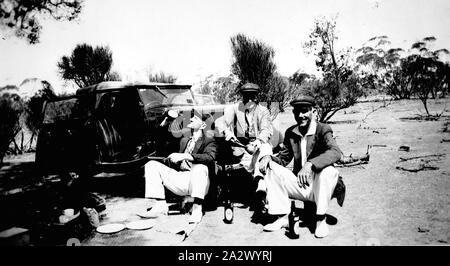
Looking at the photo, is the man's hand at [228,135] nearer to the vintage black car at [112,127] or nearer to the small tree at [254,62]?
the vintage black car at [112,127]

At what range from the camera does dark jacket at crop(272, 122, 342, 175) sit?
303 centimetres

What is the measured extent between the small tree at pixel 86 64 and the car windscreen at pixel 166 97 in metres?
8.90

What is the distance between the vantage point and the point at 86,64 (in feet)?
46.0

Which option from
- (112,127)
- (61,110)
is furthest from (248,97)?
(61,110)

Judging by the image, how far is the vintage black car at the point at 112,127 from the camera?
17.7 feet

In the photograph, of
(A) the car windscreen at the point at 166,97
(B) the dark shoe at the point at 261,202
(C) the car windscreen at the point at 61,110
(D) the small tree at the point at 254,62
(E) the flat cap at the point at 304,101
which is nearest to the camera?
(E) the flat cap at the point at 304,101

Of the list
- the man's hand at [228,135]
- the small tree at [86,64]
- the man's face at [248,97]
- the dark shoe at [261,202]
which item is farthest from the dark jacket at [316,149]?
the small tree at [86,64]

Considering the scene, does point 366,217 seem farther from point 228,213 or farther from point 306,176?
point 228,213

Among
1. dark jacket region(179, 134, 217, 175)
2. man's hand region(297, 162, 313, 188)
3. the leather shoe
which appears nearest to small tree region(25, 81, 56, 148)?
dark jacket region(179, 134, 217, 175)

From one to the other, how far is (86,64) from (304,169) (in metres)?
13.8

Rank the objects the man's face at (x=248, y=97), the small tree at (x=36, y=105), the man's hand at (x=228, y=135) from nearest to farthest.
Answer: the man's hand at (x=228, y=135)
the man's face at (x=248, y=97)
the small tree at (x=36, y=105)

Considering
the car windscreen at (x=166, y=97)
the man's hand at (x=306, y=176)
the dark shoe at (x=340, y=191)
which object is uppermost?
the car windscreen at (x=166, y=97)

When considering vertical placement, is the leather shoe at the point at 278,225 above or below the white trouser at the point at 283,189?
below
